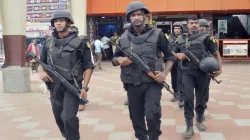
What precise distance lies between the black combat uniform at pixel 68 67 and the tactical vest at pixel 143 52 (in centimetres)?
51

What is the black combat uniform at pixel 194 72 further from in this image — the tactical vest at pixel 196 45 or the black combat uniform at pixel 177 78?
the black combat uniform at pixel 177 78

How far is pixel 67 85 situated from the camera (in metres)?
3.73

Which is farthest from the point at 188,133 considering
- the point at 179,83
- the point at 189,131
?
the point at 179,83

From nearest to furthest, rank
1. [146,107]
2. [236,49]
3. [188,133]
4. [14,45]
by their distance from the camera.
Result: [146,107], [188,133], [14,45], [236,49]

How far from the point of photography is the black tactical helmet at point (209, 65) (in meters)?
4.35

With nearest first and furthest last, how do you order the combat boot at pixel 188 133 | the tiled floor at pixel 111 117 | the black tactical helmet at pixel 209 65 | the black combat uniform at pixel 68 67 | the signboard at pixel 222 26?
the black combat uniform at pixel 68 67
the black tactical helmet at pixel 209 65
the combat boot at pixel 188 133
the tiled floor at pixel 111 117
the signboard at pixel 222 26

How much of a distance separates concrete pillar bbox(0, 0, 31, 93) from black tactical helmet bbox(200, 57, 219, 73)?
5.87 metres

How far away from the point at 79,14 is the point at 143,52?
9568 millimetres

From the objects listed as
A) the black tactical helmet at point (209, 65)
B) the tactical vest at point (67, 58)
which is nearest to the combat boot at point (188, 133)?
the black tactical helmet at point (209, 65)

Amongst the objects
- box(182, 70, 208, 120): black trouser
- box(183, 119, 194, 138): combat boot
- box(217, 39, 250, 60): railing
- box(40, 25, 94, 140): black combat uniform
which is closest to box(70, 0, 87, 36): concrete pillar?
box(217, 39, 250, 60): railing

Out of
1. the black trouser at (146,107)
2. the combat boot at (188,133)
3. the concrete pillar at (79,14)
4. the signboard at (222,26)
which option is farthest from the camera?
the signboard at (222,26)

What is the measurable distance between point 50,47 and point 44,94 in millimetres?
5108

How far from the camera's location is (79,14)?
12828 mm

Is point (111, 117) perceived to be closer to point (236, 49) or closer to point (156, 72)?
point (156, 72)
